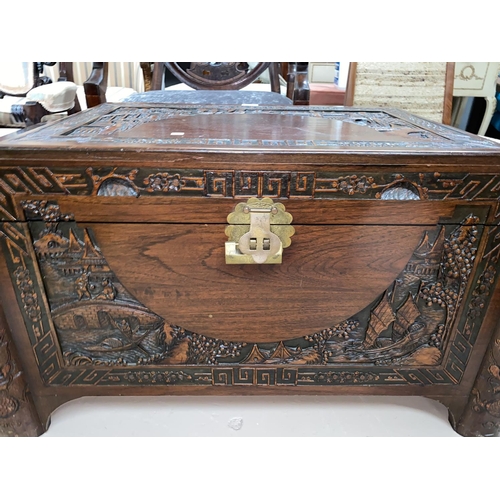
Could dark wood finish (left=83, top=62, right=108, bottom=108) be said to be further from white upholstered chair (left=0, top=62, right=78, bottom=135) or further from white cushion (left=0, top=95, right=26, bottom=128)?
white cushion (left=0, top=95, right=26, bottom=128)

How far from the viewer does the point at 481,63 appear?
2.42 metres

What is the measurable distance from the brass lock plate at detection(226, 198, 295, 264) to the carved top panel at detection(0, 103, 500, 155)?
0.13 m


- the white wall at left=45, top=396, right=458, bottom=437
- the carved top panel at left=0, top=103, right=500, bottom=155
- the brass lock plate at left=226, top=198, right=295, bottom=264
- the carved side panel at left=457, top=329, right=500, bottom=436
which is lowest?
the white wall at left=45, top=396, right=458, bottom=437

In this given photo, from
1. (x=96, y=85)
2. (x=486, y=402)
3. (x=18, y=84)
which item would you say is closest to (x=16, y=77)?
(x=18, y=84)

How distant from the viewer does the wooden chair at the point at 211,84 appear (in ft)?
5.41

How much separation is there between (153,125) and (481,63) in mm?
2393

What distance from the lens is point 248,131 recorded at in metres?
1.01

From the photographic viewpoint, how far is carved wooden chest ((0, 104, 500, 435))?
81 cm

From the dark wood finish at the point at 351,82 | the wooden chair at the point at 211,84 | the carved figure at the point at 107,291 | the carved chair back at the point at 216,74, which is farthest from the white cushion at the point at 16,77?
the carved figure at the point at 107,291

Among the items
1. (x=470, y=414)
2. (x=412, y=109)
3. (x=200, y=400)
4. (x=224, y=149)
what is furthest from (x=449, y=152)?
(x=412, y=109)

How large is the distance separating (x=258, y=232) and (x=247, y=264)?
9cm

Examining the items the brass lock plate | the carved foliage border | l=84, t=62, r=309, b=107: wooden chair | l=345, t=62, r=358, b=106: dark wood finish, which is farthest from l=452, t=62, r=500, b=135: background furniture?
the brass lock plate

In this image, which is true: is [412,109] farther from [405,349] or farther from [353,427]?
[353,427]

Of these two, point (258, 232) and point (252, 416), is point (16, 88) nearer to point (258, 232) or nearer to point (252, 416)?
point (258, 232)
